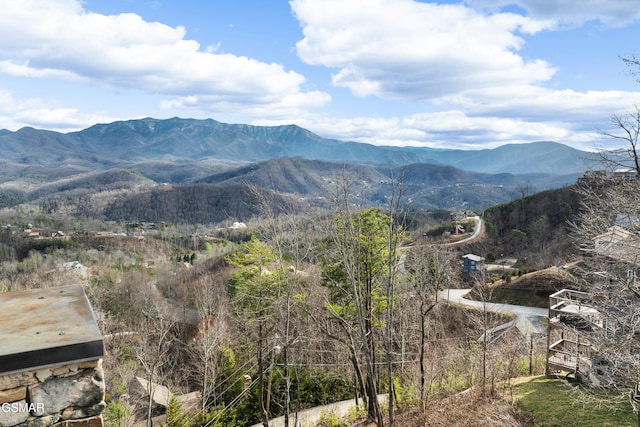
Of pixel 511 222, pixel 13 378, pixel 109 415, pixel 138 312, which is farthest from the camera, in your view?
pixel 511 222

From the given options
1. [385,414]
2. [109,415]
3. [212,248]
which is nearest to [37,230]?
[212,248]

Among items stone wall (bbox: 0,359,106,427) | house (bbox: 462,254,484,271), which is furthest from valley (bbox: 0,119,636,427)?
stone wall (bbox: 0,359,106,427)

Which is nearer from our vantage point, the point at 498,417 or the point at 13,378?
the point at 13,378

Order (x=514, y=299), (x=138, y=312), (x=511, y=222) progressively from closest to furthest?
(x=514, y=299), (x=138, y=312), (x=511, y=222)

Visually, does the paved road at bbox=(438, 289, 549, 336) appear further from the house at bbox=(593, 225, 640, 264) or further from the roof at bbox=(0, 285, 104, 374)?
the roof at bbox=(0, 285, 104, 374)

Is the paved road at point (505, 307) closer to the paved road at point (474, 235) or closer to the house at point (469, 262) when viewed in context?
the house at point (469, 262)

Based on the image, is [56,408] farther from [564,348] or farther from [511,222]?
[511,222]

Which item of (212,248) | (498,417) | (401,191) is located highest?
(401,191)

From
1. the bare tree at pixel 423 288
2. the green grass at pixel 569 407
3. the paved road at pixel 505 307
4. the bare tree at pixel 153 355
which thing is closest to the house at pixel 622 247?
the green grass at pixel 569 407
